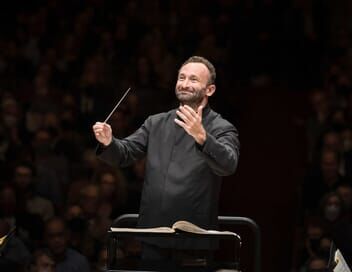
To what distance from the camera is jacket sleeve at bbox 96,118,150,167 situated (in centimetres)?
458

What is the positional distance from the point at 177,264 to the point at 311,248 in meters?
2.90

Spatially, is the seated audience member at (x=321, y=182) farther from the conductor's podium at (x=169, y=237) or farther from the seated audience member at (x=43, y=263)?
the conductor's podium at (x=169, y=237)

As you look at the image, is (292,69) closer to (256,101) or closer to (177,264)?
(256,101)

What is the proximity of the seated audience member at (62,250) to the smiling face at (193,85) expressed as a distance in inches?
66.0

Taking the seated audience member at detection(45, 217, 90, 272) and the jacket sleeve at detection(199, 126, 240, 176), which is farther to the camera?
the seated audience member at detection(45, 217, 90, 272)

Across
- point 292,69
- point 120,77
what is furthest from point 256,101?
point 120,77

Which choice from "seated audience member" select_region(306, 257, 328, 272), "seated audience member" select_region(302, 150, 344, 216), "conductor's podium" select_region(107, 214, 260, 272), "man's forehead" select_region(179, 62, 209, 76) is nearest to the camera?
"conductor's podium" select_region(107, 214, 260, 272)

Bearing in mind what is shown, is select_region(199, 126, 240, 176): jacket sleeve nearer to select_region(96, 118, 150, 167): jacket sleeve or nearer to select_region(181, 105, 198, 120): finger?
select_region(181, 105, 198, 120): finger

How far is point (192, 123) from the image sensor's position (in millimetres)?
4285

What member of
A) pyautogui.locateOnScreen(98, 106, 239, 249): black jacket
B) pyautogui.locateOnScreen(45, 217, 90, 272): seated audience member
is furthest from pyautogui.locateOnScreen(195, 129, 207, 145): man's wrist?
pyautogui.locateOnScreen(45, 217, 90, 272): seated audience member

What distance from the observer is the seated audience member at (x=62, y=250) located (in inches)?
240

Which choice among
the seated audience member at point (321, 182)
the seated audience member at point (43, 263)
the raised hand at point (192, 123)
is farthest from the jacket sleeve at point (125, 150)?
the seated audience member at point (321, 182)

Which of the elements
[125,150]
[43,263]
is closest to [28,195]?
[43,263]

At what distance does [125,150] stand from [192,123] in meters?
0.50
